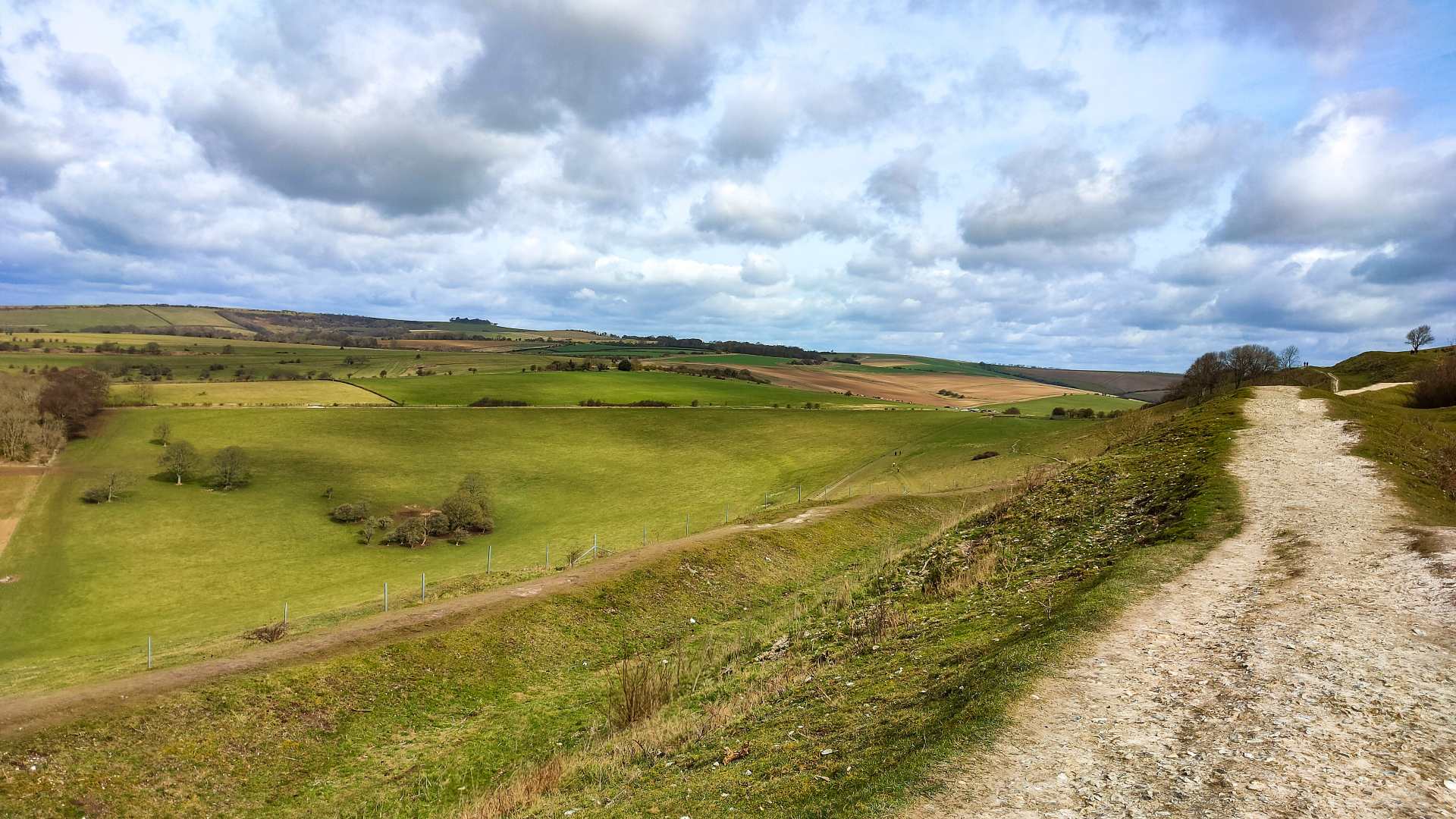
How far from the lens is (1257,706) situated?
Result: 31.7 ft

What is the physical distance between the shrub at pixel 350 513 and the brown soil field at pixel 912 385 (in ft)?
295

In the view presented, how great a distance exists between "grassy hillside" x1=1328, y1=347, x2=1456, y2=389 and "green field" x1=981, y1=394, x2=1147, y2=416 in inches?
1103

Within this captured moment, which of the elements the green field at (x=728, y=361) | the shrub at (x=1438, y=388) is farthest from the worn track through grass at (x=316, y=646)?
the green field at (x=728, y=361)

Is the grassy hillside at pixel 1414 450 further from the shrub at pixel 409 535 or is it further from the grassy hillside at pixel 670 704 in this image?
the shrub at pixel 409 535

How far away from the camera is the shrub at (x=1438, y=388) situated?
185 feet

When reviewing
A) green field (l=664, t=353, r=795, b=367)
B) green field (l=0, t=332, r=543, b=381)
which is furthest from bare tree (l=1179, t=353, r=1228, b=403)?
green field (l=0, t=332, r=543, b=381)

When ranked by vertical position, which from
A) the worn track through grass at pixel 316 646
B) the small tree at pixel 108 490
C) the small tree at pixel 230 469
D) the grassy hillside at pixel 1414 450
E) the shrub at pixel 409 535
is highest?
the grassy hillside at pixel 1414 450

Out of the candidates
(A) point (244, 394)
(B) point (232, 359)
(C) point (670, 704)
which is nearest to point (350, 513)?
(C) point (670, 704)

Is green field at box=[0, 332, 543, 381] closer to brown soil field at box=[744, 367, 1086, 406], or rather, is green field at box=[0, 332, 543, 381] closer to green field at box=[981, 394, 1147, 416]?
brown soil field at box=[744, 367, 1086, 406]

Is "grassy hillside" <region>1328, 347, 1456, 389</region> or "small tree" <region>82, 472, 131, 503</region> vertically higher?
"grassy hillside" <region>1328, 347, 1456, 389</region>

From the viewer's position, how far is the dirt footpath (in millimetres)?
7617

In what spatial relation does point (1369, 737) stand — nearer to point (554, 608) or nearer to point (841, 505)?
point (554, 608)

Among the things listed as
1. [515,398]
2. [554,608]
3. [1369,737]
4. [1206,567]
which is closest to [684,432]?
[515,398]

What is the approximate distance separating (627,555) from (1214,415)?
3918cm
